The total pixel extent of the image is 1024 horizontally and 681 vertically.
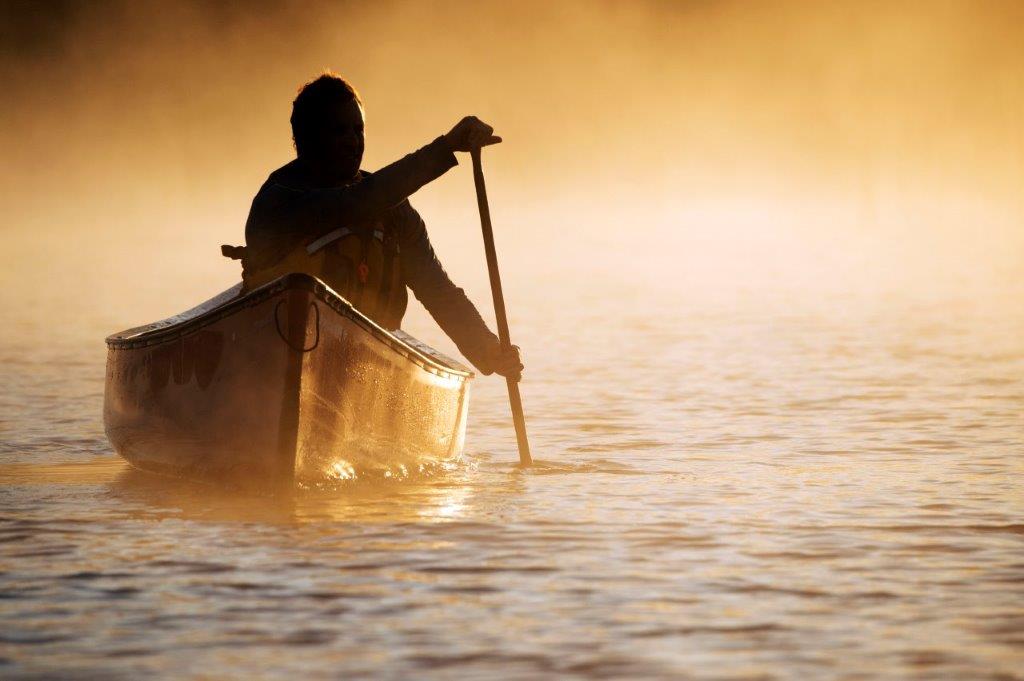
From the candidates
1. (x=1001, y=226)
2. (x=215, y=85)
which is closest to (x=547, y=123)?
(x=215, y=85)

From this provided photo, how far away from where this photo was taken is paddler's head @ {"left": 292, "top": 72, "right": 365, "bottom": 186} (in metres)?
10.1

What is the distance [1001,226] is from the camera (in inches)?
5113

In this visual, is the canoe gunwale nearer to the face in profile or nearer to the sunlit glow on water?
the sunlit glow on water

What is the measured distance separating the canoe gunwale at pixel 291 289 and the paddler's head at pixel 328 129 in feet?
2.69

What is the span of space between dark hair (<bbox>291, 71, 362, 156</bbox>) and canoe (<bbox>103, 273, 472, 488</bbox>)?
1038 mm

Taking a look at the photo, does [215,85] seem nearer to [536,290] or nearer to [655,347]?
[536,290]

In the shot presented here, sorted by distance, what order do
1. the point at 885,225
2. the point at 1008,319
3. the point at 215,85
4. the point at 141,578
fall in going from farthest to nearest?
the point at 215,85 → the point at 885,225 → the point at 1008,319 → the point at 141,578

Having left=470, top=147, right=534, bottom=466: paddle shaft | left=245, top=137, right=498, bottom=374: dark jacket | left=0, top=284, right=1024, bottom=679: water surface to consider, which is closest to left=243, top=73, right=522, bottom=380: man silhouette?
left=245, top=137, right=498, bottom=374: dark jacket

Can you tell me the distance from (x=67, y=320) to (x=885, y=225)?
114m

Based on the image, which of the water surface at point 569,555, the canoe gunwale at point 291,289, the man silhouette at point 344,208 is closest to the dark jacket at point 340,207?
the man silhouette at point 344,208

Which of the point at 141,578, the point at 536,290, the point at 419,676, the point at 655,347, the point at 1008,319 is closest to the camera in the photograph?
the point at 419,676

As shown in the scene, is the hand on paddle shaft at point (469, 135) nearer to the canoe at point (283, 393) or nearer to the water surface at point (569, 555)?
the canoe at point (283, 393)

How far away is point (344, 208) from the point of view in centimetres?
983

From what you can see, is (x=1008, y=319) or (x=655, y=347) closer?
(x=655, y=347)
